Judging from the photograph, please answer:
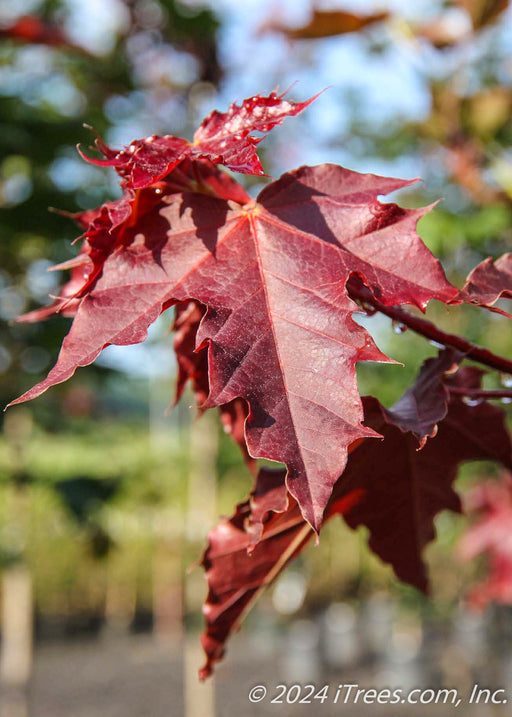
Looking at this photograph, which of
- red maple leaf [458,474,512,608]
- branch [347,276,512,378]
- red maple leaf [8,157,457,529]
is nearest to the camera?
red maple leaf [8,157,457,529]

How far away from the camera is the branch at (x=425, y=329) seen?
572 millimetres

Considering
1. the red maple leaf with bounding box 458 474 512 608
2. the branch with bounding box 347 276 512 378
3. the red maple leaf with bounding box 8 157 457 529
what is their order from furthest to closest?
the red maple leaf with bounding box 458 474 512 608 → the branch with bounding box 347 276 512 378 → the red maple leaf with bounding box 8 157 457 529

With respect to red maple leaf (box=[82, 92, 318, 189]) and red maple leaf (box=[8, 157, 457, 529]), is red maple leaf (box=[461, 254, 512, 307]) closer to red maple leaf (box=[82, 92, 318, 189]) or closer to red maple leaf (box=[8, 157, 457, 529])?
red maple leaf (box=[8, 157, 457, 529])

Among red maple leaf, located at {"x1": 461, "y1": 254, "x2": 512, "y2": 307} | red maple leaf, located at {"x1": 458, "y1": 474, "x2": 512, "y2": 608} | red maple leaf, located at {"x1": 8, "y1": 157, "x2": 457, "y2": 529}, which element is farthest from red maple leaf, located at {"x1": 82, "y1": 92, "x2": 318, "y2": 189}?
red maple leaf, located at {"x1": 458, "y1": 474, "x2": 512, "y2": 608}

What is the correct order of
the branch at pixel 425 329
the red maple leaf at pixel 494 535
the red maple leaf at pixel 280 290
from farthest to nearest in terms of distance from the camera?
the red maple leaf at pixel 494 535 < the branch at pixel 425 329 < the red maple leaf at pixel 280 290

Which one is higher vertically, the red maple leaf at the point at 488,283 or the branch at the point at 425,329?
the red maple leaf at the point at 488,283

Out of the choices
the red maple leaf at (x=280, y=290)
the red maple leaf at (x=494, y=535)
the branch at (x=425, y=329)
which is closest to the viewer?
the red maple leaf at (x=280, y=290)

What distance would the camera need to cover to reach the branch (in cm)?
57

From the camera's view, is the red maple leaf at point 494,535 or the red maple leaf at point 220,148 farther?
the red maple leaf at point 494,535

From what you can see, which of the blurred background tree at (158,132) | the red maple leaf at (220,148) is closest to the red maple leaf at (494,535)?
the blurred background tree at (158,132)

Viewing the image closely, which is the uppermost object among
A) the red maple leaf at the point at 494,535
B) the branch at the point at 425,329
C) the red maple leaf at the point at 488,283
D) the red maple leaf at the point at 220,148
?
the red maple leaf at the point at 220,148

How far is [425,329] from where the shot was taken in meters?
0.58

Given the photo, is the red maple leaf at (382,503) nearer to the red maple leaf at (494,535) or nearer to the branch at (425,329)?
the branch at (425,329)

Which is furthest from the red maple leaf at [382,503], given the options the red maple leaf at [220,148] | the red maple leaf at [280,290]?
the red maple leaf at [220,148]
